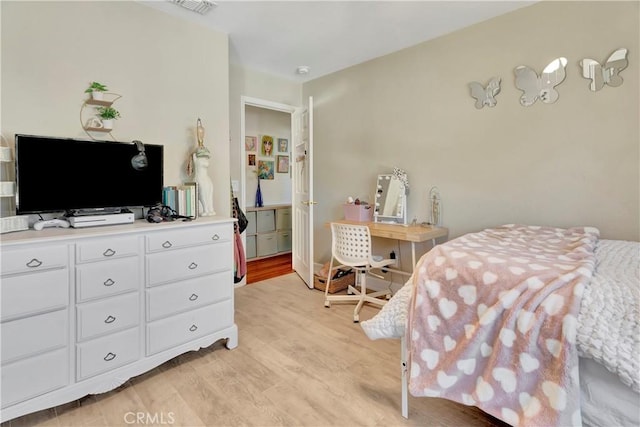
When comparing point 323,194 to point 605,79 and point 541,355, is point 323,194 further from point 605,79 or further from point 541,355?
point 541,355

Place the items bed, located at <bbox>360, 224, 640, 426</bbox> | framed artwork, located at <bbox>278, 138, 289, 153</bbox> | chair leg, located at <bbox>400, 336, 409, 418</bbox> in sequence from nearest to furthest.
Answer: bed, located at <bbox>360, 224, 640, 426</bbox>, chair leg, located at <bbox>400, 336, 409, 418</bbox>, framed artwork, located at <bbox>278, 138, 289, 153</bbox>

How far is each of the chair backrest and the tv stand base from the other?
1.68 m

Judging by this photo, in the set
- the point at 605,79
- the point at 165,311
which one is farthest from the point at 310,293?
the point at 605,79

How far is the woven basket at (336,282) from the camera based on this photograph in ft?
11.4

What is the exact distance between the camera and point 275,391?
6.14 feet

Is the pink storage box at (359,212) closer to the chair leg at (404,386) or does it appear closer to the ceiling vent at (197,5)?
the chair leg at (404,386)

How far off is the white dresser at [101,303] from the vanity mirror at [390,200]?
5.26 ft

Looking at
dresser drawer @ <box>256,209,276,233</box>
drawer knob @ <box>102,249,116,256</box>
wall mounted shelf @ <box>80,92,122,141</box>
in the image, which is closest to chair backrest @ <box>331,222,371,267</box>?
drawer knob @ <box>102,249,116,256</box>

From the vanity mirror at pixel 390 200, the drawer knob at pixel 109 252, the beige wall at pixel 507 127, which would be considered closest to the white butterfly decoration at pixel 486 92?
the beige wall at pixel 507 127

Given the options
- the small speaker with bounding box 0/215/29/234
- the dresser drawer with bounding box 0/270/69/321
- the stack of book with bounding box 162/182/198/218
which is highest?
the stack of book with bounding box 162/182/198/218

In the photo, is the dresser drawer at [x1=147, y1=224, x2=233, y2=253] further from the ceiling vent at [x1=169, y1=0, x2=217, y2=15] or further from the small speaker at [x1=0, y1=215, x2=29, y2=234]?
the ceiling vent at [x1=169, y1=0, x2=217, y2=15]

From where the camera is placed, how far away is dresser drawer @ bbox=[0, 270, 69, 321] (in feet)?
4.88

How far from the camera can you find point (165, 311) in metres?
2.01

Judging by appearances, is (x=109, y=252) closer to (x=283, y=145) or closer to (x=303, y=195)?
(x=303, y=195)
